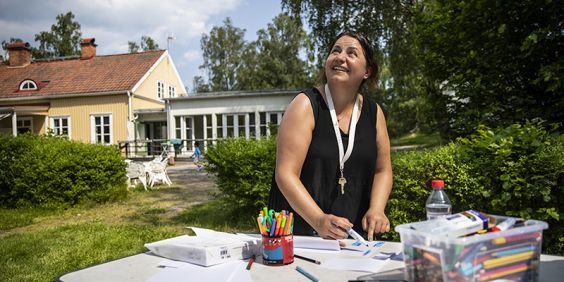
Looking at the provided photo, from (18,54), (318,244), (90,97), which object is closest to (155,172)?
(318,244)

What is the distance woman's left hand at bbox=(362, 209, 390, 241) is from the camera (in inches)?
88.1

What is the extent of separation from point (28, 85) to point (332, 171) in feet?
105

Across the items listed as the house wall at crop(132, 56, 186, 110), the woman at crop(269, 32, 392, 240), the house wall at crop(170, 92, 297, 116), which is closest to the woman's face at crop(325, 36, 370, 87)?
the woman at crop(269, 32, 392, 240)

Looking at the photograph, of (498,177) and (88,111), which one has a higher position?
(88,111)

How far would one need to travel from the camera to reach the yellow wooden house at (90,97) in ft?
86.5

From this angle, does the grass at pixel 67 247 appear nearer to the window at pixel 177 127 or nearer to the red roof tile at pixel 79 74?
the window at pixel 177 127

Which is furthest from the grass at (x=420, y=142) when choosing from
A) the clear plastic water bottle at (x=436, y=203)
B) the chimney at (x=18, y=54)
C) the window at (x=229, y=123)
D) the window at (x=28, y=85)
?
the chimney at (x=18, y=54)

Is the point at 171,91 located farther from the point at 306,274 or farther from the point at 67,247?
the point at 306,274

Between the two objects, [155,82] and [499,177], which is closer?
[499,177]

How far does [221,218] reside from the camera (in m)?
7.68

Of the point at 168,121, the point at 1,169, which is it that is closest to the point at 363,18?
the point at 1,169

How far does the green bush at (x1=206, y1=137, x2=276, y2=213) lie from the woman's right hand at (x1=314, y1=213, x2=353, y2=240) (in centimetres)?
465

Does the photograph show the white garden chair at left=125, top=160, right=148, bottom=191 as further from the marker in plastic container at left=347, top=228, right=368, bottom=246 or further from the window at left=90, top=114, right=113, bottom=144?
the window at left=90, top=114, right=113, bottom=144

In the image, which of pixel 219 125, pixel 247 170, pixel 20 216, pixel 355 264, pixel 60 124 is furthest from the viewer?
pixel 60 124
